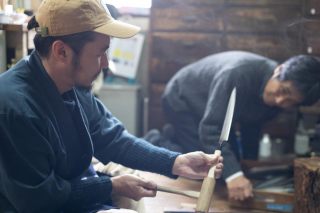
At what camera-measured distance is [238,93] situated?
2275mm

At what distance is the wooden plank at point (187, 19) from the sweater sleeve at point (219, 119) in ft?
2.84

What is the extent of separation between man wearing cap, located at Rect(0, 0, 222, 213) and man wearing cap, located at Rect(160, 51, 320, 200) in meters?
0.66

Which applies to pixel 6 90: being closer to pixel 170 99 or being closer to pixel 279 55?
pixel 170 99

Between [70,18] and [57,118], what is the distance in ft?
0.92

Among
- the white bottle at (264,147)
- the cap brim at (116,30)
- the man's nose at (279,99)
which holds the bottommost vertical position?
the white bottle at (264,147)

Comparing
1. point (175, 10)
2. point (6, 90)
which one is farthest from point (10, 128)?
point (175, 10)

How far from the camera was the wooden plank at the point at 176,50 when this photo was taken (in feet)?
10.0

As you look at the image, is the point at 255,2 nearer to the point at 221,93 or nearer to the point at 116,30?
the point at 221,93

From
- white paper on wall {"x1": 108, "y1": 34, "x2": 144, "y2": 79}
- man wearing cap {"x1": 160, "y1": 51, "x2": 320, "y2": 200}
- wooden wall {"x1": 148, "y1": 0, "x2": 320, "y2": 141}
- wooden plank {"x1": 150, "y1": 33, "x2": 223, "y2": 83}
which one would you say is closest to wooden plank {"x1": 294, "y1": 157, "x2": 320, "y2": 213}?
man wearing cap {"x1": 160, "y1": 51, "x2": 320, "y2": 200}

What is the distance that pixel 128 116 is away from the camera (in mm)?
3330

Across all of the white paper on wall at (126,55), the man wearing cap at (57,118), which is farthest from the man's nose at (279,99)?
the white paper on wall at (126,55)

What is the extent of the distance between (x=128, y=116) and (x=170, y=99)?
737 mm

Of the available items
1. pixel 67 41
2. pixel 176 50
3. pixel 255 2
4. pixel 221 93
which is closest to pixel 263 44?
pixel 255 2

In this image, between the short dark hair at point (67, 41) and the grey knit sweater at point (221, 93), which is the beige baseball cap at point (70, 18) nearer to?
the short dark hair at point (67, 41)
